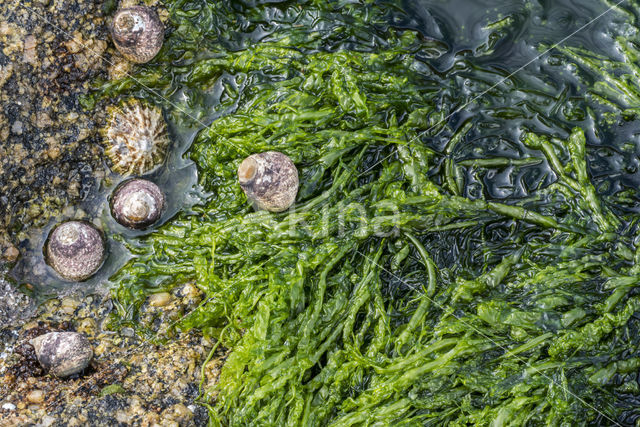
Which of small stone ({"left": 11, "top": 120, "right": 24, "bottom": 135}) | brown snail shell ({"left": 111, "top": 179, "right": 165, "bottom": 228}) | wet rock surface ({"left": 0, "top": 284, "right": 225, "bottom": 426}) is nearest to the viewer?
wet rock surface ({"left": 0, "top": 284, "right": 225, "bottom": 426})

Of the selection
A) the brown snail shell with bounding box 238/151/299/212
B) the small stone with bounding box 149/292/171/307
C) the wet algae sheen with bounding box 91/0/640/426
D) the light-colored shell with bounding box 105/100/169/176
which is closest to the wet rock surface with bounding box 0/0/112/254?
the light-colored shell with bounding box 105/100/169/176

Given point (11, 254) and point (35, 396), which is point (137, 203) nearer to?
point (11, 254)

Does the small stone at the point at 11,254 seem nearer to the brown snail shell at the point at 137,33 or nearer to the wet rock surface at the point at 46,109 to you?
the wet rock surface at the point at 46,109

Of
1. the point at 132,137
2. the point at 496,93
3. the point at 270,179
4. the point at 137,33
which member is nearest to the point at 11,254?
the point at 132,137

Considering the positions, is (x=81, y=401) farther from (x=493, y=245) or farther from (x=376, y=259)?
(x=493, y=245)

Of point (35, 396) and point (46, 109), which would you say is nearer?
point (35, 396)

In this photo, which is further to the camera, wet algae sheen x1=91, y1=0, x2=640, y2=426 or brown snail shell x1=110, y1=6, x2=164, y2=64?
brown snail shell x1=110, y1=6, x2=164, y2=64

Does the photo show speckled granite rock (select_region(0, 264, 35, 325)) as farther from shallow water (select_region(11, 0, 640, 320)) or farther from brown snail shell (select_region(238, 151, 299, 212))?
brown snail shell (select_region(238, 151, 299, 212))
